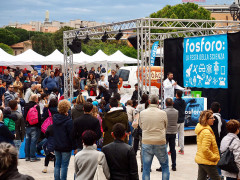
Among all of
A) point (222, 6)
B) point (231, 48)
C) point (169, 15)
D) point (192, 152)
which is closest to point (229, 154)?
point (192, 152)

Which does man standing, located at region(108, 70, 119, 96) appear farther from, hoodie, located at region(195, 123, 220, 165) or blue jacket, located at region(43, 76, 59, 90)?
hoodie, located at region(195, 123, 220, 165)

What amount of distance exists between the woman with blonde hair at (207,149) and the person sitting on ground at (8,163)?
375 cm

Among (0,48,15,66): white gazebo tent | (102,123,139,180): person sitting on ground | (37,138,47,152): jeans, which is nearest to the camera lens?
(102,123,139,180): person sitting on ground

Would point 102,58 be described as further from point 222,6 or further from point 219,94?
point 222,6

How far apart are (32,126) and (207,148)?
17.7 ft

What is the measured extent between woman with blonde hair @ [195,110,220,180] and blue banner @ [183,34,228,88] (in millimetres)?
7420

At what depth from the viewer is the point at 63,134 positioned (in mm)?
7078

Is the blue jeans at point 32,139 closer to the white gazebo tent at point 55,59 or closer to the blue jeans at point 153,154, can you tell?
the blue jeans at point 153,154

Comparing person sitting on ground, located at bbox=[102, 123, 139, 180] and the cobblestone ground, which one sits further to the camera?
the cobblestone ground

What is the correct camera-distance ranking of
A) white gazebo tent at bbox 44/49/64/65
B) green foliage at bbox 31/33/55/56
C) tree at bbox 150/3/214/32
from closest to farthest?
1. white gazebo tent at bbox 44/49/64/65
2. tree at bbox 150/3/214/32
3. green foliage at bbox 31/33/55/56

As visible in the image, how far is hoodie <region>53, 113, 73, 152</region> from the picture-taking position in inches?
278

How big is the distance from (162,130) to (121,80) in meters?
15.6

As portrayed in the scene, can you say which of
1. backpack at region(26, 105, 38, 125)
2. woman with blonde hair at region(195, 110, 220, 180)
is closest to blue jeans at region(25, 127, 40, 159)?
backpack at region(26, 105, 38, 125)

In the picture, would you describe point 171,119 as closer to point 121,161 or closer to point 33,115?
point 33,115
